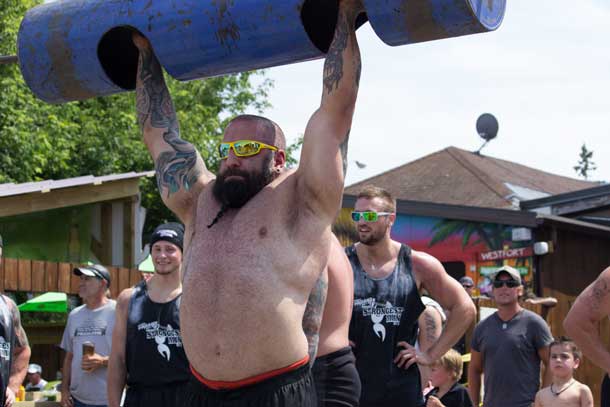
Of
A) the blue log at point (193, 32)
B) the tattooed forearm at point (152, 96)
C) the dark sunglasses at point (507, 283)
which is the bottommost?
the dark sunglasses at point (507, 283)

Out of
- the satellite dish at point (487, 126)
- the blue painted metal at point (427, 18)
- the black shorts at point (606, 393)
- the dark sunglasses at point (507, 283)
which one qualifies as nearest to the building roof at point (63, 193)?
the dark sunglasses at point (507, 283)

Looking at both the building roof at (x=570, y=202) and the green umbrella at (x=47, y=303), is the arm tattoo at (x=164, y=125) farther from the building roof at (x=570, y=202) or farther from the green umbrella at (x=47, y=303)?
the building roof at (x=570, y=202)

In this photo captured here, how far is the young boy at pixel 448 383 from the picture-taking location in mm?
7418

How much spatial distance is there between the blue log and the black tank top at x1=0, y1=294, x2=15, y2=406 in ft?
7.74

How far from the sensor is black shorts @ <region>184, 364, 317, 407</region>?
389cm

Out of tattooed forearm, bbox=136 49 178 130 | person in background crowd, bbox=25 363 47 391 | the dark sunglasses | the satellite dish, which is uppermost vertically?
the satellite dish

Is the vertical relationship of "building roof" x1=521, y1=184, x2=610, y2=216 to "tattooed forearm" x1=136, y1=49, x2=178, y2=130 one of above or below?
above

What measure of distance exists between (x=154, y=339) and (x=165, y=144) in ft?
7.13

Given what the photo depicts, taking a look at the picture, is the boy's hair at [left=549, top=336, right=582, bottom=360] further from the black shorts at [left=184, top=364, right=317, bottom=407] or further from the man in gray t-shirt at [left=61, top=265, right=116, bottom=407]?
the black shorts at [left=184, top=364, right=317, bottom=407]

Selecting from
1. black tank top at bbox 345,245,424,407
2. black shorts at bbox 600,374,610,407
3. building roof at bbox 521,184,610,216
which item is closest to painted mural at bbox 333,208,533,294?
building roof at bbox 521,184,610,216

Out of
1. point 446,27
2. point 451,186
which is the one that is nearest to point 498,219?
point 451,186

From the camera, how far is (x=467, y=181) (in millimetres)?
31141

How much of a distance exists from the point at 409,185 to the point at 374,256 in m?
27.2

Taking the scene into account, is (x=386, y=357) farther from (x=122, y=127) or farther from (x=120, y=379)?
(x=122, y=127)
